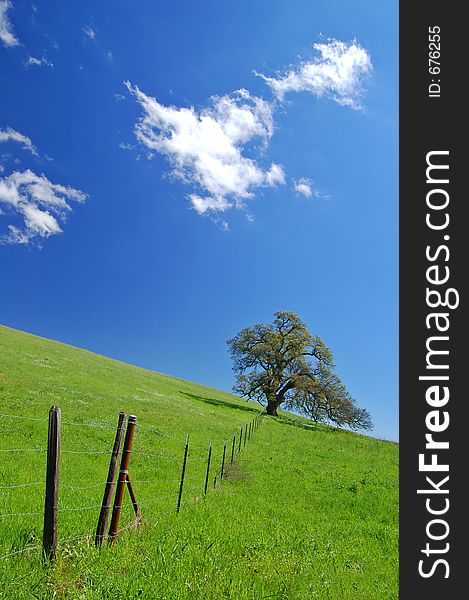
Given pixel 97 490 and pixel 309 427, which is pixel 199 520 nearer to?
pixel 97 490

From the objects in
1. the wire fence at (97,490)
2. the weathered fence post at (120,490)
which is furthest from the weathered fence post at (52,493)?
the weathered fence post at (120,490)

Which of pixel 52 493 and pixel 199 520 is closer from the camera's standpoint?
pixel 52 493

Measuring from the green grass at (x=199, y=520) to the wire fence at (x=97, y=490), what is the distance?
0.09m

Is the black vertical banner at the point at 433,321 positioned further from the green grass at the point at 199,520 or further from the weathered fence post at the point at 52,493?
the weathered fence post at the point at 52,493

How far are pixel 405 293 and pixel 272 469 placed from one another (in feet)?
54.6

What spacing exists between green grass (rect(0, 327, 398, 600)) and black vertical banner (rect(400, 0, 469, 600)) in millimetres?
1762

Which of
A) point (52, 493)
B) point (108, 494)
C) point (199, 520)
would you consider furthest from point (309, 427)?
point (52, 493)

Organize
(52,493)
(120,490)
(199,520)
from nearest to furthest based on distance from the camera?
(52,493) < (120,490) < (199,520)

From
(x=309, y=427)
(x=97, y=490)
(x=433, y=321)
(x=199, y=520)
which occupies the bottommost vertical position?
(x=199, y=520)

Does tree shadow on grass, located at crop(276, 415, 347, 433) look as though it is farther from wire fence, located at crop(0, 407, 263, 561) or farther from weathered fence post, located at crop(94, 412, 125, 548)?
weathered fence post, located at crop(94, 412, 125, 548)

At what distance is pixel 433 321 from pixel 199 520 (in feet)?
22.6

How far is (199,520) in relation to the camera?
10047 millimetres

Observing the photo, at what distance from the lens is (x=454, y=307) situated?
6.58 metres

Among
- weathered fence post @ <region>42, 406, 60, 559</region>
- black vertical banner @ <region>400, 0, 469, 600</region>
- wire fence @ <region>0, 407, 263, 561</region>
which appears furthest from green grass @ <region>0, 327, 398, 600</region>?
black vertical banner @ <region>400, 0, 469, 600</region>
